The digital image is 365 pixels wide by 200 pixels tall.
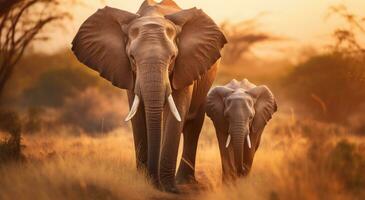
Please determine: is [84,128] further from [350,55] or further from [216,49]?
[216,49]

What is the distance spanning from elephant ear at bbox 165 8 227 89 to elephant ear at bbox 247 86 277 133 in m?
1.57

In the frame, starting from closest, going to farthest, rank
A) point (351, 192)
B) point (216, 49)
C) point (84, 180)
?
point (351, 192) < point (84, 180) < point (216, 49)

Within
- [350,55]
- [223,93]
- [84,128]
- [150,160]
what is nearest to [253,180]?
[150,160]

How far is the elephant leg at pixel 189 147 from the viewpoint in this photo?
12320 mm

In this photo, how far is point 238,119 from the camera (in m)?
11.6

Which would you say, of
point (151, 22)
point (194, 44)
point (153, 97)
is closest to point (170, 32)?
point (151, 22)

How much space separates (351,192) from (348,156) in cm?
53

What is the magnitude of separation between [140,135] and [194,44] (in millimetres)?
1466

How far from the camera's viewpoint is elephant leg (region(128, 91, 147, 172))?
34.3 ft

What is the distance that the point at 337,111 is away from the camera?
29016mm

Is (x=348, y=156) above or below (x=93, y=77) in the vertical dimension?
above

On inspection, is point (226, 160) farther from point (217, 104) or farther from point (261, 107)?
point (261, 107)

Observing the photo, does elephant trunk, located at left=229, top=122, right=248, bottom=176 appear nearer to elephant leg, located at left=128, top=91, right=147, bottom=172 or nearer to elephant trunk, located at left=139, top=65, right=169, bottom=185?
elephant leg, located at left=128, top=91, right=147, bottom=172

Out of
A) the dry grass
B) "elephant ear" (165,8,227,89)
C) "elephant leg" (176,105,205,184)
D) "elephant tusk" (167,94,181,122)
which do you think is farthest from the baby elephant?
"elephant tusk" (167,94,181,122)
